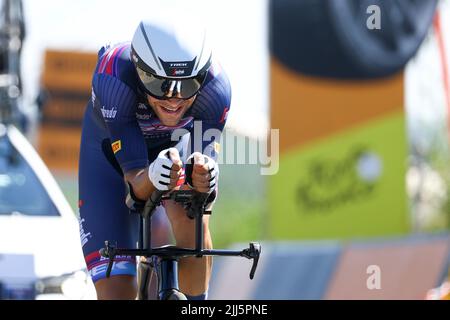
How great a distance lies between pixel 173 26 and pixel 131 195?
2.75 feet

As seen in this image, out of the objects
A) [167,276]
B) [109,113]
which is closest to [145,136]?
[109,113]

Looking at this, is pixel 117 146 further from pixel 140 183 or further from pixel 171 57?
pixel 171 57

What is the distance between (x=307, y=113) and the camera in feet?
55.3

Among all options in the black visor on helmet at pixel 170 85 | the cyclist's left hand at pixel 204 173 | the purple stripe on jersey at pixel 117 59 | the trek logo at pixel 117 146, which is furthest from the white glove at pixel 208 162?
the purple stripe on jersey at pixel 117 59

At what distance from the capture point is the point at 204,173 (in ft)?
18.4

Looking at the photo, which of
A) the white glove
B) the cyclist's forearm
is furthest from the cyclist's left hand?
the cyclist's forearm

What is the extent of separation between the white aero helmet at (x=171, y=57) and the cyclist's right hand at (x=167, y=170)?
44 cm

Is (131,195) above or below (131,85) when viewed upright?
below

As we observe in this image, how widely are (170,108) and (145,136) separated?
0.54 m

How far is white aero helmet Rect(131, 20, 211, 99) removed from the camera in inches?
229

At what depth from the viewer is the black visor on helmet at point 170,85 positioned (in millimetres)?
5879
